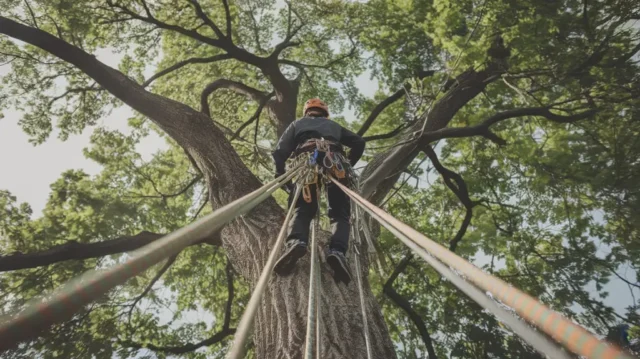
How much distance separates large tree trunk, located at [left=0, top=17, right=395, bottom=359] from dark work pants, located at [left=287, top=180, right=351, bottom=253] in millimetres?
214

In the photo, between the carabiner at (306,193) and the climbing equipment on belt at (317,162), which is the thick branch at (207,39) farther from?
the carabiner at (306,193)

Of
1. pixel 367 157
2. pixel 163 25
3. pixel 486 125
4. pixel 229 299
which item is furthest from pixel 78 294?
pixel 367 157

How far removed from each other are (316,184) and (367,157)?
5189mm

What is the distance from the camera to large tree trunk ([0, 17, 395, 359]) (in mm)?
2061

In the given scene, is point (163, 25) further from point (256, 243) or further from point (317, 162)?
point (256, 243)

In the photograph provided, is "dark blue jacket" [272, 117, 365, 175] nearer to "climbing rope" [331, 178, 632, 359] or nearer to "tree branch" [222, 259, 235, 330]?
"climbing rope" [331, 178, 632, 359]

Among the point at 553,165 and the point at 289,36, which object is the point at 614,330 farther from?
the point at 289,36

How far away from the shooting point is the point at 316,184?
317 centimetres

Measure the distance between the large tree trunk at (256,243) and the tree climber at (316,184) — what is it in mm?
132

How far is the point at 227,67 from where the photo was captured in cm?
836

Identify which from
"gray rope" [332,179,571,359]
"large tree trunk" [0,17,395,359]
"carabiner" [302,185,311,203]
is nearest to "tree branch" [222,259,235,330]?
"large tree trunk" [0,17,395,359]

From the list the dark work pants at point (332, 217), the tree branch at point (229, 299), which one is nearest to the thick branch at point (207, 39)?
the tree branch at point (229, 299)

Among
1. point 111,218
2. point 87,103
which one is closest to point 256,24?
point 87,103

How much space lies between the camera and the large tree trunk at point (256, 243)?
2.06 metres
